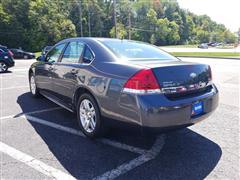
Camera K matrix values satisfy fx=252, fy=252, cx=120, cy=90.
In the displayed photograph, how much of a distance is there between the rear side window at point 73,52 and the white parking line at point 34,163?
1747 millimetres

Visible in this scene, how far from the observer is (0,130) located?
172 inches

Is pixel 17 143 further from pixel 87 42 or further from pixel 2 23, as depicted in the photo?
pixel 2 23

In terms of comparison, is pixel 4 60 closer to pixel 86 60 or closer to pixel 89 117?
pixel 86 60

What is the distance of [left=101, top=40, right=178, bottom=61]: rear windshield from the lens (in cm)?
388

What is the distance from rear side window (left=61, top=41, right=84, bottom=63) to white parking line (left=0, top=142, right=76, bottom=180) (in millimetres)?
1747

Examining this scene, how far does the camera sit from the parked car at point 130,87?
3.11 meters

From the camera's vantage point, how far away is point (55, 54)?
17.4 ft

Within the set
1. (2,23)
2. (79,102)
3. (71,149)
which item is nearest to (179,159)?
(71,149)

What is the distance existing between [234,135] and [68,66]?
3.02m

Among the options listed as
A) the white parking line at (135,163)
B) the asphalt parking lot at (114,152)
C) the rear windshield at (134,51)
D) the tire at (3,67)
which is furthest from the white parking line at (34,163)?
the tire at (3,67)

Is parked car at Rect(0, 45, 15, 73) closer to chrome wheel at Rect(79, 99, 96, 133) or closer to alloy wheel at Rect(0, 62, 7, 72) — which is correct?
alloy wheel at Rect(0, 62, 7, 72)

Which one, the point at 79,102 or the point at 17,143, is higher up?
the point at 79,102

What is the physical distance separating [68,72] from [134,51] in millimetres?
1229

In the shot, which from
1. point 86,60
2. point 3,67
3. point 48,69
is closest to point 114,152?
point 86,60
